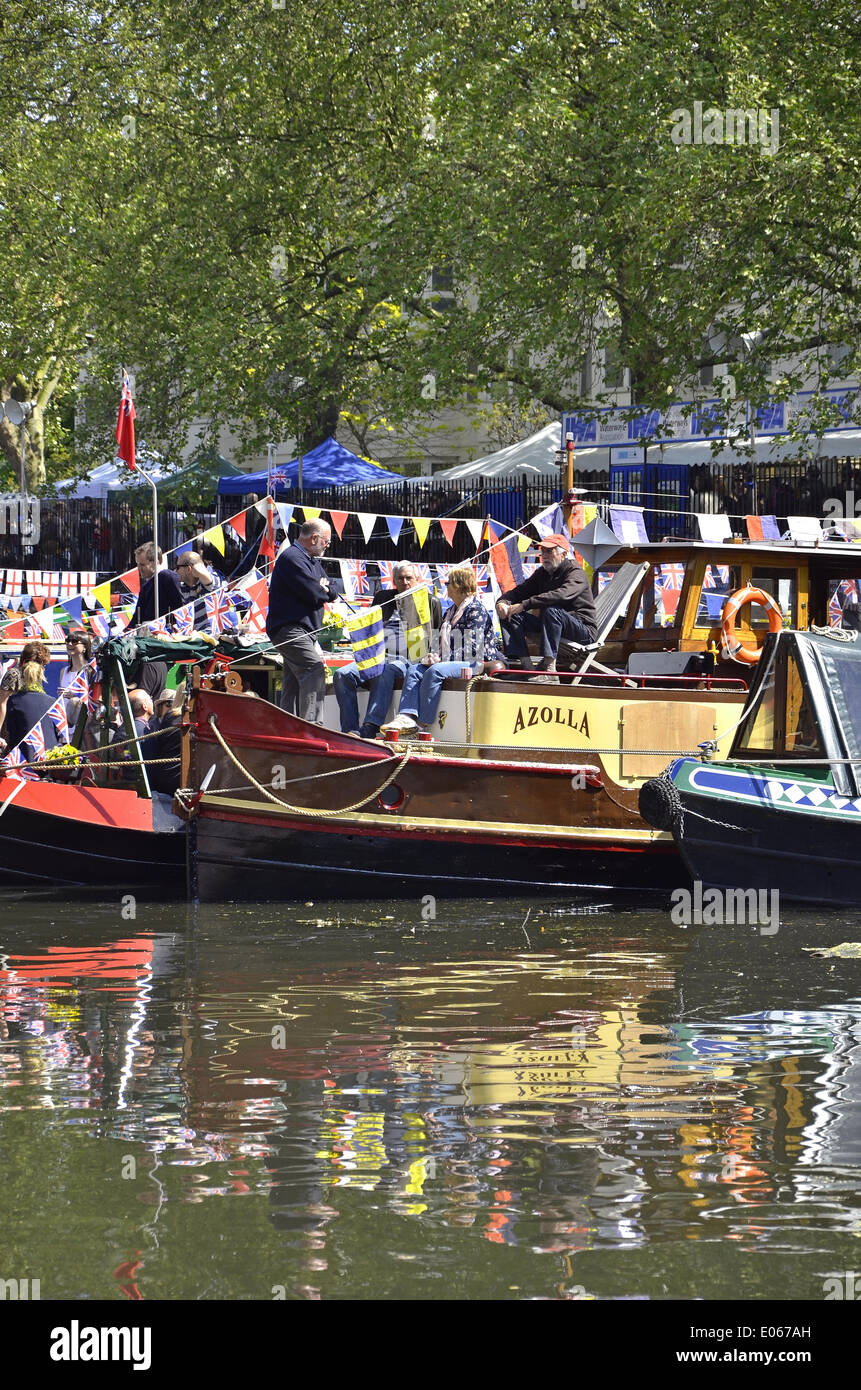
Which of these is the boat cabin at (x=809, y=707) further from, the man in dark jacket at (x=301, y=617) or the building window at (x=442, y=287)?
the building window at (x=442, y=287)

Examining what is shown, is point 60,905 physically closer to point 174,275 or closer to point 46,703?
point 46,703

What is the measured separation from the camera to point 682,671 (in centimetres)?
1582

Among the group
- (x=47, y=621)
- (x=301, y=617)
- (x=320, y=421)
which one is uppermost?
(x=320, y=421)

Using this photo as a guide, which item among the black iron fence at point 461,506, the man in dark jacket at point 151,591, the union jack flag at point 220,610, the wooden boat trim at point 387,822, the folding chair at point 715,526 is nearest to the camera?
the wooden boat trim at point 387,822

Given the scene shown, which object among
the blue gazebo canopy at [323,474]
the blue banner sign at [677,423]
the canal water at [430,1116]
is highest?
the blue banner sign at [677,423]

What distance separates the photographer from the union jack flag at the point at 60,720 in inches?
674

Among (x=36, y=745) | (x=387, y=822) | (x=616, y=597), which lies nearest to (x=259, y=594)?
(x=36, y=745)

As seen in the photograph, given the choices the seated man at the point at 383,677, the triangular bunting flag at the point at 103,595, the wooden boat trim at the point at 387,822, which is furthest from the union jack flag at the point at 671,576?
the triangular bunting flag at the point at 103,595

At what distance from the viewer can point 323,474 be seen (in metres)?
32.8

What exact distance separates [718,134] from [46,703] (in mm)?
12568

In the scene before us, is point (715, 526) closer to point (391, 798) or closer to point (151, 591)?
point (151, 591)

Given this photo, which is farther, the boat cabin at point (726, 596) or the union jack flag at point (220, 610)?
the union jack flag at point (220, 610)

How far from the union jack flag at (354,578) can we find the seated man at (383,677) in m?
4.16

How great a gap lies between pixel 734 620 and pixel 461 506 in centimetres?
1475
